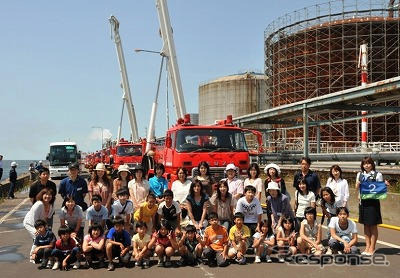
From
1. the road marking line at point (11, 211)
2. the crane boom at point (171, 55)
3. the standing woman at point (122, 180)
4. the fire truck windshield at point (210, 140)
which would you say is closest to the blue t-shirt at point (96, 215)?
the standing woman at point (122, 180)

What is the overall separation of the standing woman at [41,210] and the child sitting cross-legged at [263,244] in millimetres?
3820

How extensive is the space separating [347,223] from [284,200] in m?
1.22

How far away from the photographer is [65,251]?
7.66 meters

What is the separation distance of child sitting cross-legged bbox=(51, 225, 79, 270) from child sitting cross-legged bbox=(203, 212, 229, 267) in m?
2.23

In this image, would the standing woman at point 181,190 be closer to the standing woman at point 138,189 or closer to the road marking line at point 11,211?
the standing woman at point 138,189

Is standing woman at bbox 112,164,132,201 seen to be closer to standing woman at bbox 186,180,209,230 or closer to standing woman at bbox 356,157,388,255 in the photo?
standing woman at bbox 186,180,209,230

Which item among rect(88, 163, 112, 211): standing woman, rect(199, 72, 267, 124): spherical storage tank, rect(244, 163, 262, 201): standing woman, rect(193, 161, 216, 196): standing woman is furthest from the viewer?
rect(199, 72, 267, 124): spherical storage tank

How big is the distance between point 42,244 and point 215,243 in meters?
3.01

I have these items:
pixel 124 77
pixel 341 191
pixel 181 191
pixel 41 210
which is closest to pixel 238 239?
pixel 181 191

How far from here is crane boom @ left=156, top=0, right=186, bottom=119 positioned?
26656mm

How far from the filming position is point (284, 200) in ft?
28.2

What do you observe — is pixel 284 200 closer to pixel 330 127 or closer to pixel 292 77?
pixel 330 127

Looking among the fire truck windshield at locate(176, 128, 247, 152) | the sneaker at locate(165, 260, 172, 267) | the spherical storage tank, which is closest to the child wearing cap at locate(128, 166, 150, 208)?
the sneaker at locate(165, 260, 172, 267)

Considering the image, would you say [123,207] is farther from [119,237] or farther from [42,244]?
[42,244]
